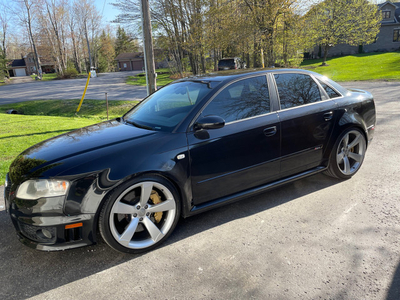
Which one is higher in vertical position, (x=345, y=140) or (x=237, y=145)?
(x=237, y=145)

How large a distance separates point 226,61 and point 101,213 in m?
22.9

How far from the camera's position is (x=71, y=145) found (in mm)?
3018

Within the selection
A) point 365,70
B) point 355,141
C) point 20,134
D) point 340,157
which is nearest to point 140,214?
point 340,157

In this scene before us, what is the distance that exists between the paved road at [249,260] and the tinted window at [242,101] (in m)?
1.18

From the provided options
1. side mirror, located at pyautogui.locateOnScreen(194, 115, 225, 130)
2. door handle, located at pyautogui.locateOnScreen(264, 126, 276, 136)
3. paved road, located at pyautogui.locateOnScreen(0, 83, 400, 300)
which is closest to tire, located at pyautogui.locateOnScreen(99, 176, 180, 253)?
paved road, located at pyautogui.locateOnScreen(0, 83, 400, 300)

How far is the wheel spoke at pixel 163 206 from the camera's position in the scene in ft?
9.30

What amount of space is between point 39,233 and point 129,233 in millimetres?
765

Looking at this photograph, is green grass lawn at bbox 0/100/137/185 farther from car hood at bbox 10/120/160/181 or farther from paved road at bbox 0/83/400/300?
paved road at bbox 0/83/400/300

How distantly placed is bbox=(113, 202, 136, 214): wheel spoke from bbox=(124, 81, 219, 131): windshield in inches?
35.1

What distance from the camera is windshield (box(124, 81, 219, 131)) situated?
10.7ft

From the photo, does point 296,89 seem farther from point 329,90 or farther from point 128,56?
point 128,56

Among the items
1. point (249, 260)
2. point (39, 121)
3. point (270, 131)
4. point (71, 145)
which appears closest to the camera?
point (249, 260)

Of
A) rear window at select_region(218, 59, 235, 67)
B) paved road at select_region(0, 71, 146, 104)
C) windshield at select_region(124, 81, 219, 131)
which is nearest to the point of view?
windshield at select_region(124, 81, 219, 131)

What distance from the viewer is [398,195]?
375cm
